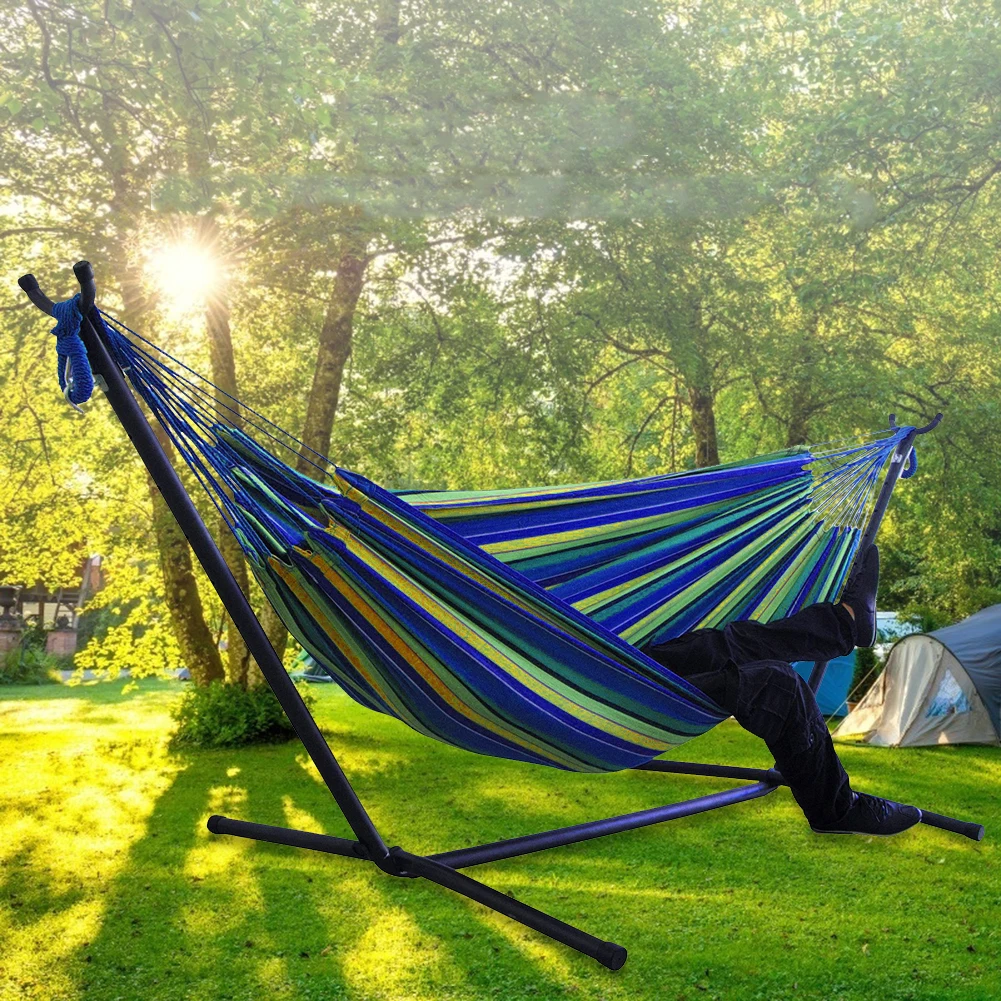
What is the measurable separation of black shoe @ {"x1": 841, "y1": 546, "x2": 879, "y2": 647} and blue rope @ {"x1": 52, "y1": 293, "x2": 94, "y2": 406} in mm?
1871

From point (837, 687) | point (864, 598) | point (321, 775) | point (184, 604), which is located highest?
point (864, 598)

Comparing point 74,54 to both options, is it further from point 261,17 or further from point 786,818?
point 786,818

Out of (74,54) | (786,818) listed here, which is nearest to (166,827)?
(786,818)

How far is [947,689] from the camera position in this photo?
6.82 metres

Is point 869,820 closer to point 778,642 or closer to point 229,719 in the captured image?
point 778,642

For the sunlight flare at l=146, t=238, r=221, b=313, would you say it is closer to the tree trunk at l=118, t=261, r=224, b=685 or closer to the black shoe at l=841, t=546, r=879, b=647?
the tree trunk at l=118, t=261, r=224, b=685

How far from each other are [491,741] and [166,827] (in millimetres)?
3239

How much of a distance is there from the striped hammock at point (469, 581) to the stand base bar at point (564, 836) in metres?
0.24

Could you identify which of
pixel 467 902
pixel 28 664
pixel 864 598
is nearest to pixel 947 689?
pixel 467 902

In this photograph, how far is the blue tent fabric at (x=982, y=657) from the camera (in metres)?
6.66

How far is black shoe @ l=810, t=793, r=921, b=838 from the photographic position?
2256 millimetres

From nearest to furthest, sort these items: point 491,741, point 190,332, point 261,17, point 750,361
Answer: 1. point 491,741
2. point 261,17
3. point 750,361
4. point 190,332

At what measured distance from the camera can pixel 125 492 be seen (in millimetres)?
7859

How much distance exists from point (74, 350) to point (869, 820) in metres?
1.94
